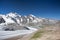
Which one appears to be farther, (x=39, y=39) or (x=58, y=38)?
(x=39, y=39)

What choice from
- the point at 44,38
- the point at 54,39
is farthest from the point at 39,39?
the point at 54,39

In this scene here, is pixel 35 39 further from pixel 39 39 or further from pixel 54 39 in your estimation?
pixel 54 39

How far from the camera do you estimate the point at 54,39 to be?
59.5 feet

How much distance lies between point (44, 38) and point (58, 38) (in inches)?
74.0

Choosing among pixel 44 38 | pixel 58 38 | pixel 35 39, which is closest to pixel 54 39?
pixel 58 38

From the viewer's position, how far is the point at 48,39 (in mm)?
18719

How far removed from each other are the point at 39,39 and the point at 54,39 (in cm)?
218

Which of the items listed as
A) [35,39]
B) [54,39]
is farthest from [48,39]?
[35,39]

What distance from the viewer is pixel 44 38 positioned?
1952 centimetres

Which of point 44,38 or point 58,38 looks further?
point 44,38

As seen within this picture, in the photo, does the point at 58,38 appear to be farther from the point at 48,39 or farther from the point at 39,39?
the point at 39,39

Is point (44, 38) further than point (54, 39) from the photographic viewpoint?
Yes

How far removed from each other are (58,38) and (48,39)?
114cm

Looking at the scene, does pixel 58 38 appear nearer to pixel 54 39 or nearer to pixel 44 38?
pixel 54 39
